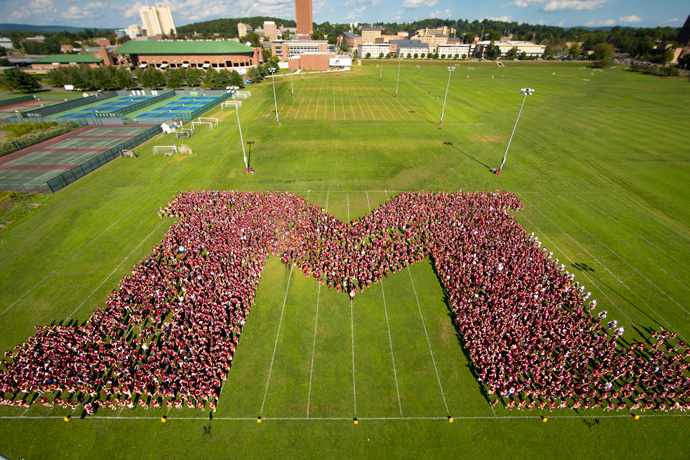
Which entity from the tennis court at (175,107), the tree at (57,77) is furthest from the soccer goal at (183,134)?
the tree at (57,77)

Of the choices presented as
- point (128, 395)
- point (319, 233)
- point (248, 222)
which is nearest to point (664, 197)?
point (319, 233)

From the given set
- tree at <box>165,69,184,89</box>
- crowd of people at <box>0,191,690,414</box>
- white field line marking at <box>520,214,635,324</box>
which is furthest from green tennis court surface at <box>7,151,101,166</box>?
white field line marking at <box>520,214,635,324</box>

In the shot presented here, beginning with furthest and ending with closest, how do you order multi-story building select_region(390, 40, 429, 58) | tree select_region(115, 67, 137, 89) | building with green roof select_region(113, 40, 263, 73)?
multi-story building select_region(390, 40, 429, 58) → building with green roof select_region(113, 40, 263, 73) → tree select_region(115, 67, 137, 89)

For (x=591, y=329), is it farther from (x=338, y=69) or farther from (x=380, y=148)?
(x=338, y=69)

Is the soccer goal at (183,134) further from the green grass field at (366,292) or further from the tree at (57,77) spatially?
the tree at (57,77)

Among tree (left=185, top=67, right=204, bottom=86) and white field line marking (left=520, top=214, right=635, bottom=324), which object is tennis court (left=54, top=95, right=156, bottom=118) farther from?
white field line marking (left=520, top=214, right=635, bottom=324)

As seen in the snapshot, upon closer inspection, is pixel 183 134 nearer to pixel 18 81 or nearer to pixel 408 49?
pixel 18 81
